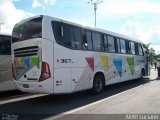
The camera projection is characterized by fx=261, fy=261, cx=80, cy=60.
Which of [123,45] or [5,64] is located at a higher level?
[123,45]

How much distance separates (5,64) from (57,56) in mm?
3085

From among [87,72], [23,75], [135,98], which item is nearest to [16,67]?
[23,75]

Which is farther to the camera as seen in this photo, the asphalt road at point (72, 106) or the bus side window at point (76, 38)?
the bus side window at point (76, 38)

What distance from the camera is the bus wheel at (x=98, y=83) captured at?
12.2 meters

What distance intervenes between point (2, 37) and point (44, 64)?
341 cm

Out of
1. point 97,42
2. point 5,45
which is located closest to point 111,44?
point 97,42

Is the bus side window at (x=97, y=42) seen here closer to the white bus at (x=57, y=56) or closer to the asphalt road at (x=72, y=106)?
the white bus at (x=57, y=56)

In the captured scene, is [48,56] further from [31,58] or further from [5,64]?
[5,64]

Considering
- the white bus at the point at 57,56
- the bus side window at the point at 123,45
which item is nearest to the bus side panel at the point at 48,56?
the white bus at the point at 57,56

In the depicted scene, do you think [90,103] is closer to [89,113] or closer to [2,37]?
[89,113]

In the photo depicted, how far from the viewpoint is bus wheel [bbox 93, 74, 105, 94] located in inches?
479

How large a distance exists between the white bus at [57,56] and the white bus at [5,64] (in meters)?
0.90

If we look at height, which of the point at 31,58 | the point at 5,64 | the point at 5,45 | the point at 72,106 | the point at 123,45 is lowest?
the point at 72,106

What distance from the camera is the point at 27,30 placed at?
10.1 metres
